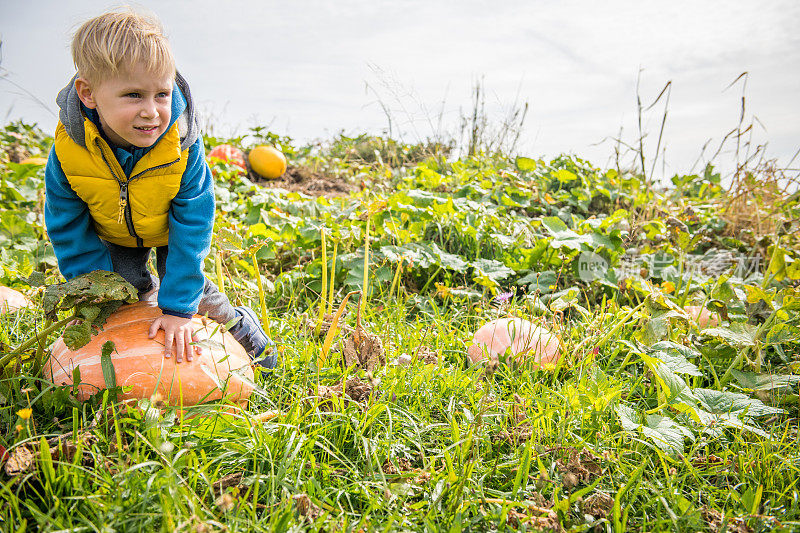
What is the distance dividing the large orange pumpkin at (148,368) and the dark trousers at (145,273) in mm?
227

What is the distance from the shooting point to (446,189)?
15.4ft

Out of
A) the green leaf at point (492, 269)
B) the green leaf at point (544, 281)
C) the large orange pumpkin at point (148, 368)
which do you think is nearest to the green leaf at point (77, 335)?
the large orange pumpkin at point (148, 368)

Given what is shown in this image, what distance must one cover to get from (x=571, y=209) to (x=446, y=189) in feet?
3.92

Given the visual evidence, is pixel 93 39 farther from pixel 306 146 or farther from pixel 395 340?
pixel 306 146

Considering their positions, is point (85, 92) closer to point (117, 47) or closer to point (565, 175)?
point (117, 47)

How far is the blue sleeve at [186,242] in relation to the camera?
1949 millimetres

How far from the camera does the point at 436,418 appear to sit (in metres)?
2.02

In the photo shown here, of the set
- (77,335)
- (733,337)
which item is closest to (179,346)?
(77,335)

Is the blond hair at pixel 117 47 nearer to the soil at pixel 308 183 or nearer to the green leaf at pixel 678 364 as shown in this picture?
the green leaf at pixel 678 364

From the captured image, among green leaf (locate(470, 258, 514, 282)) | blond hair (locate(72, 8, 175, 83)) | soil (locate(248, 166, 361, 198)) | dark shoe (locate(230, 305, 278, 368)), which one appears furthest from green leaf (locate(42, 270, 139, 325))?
soil (locate(248, 166, 361, 198))

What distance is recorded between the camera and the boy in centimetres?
165

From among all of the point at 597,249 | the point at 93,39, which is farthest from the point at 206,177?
the point at 597,249

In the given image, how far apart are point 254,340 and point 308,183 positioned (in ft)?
14.0

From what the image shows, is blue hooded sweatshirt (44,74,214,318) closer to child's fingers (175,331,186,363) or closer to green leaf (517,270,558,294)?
child's fingers (175,331,186,363)
